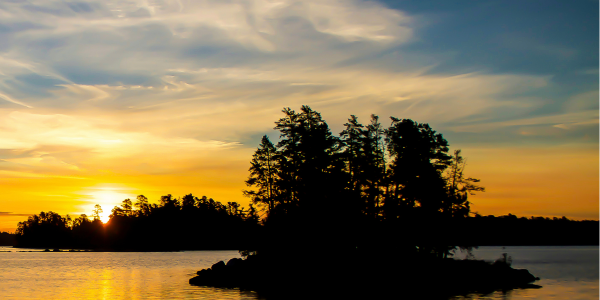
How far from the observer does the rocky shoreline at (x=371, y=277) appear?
151 ft

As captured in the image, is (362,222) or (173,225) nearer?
(362,222)

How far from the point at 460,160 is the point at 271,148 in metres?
25.8

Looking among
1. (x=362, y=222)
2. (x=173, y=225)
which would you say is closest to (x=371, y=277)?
(x=362, y=222)

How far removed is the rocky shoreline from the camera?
151ft

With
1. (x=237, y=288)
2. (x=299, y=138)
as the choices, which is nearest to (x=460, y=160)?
(x=299, y=138)

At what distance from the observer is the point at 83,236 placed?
199 metres

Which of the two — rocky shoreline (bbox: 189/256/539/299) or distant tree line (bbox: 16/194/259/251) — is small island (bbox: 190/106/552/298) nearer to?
rocky shoreline (bbox: 189/256/539/299)

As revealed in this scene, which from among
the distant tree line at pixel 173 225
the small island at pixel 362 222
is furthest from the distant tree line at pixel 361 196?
the distant tree line at pixel 173 225

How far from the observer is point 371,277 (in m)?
48.4

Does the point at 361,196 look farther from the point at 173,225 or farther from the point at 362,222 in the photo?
the point at 173,225

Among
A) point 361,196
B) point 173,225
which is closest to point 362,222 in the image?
point 361,196

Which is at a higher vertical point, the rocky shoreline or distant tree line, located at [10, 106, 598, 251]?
distant tree line, located at [10, 106, 598, 251]

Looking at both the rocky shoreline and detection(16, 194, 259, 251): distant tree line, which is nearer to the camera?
the rocky shoreline

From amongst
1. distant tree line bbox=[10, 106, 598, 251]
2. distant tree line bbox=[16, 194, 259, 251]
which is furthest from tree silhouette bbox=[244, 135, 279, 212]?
distant tree line bbox=[16, 194, 259, 251]
